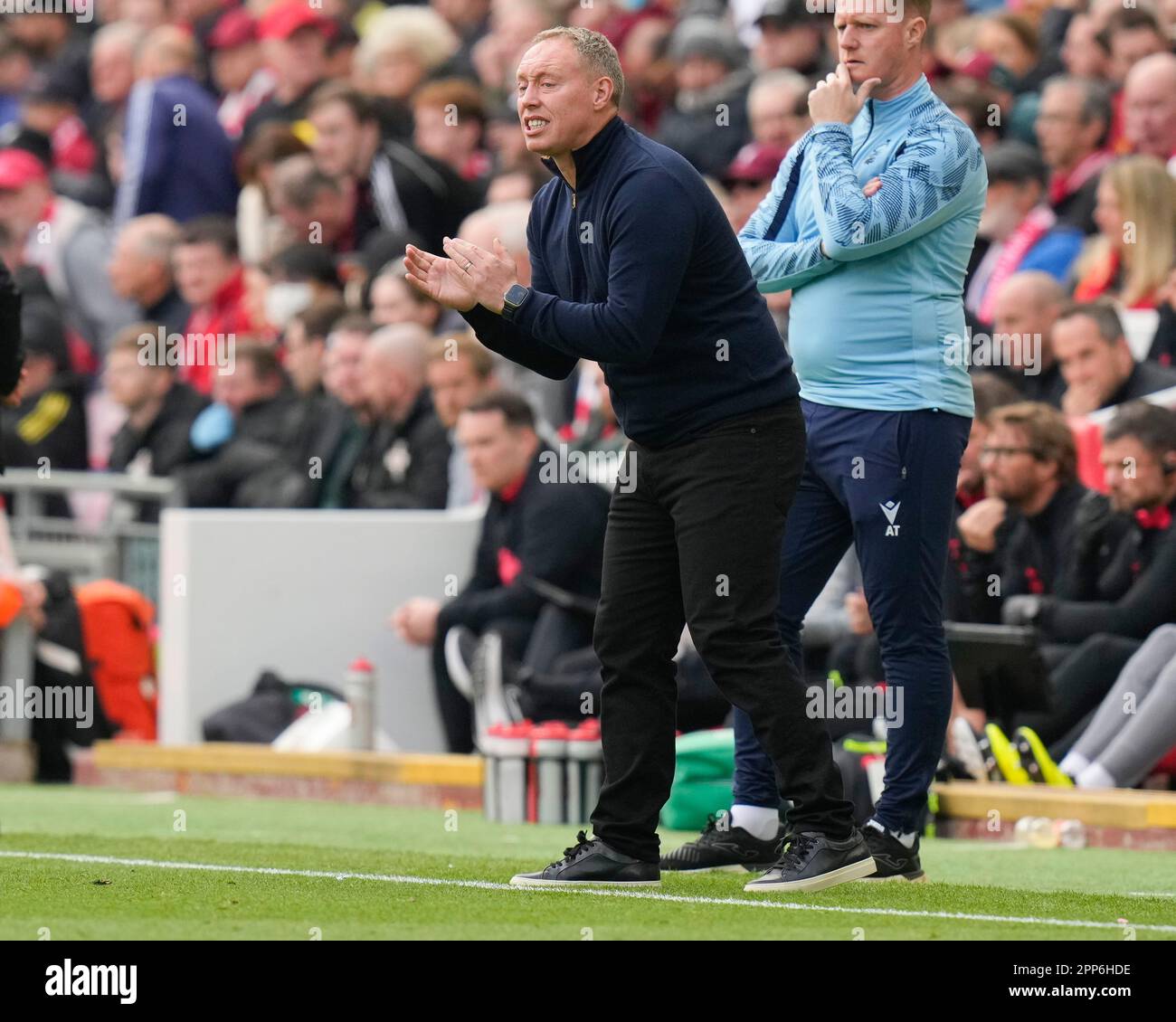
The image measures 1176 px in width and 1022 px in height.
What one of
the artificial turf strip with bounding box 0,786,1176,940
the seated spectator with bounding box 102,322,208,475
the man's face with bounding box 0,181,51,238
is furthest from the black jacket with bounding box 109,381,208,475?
the artificial turf strip with bounding box 0,786,1176,940

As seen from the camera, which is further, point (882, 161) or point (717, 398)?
point (882, 161)

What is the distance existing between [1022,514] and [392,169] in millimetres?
6058

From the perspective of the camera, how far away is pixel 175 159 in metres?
17.1

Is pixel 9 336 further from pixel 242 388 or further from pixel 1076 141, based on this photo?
pixel 242 388

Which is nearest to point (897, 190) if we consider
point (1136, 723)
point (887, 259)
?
point (887, 259)

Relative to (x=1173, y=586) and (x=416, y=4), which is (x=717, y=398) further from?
(x=416, y=4)

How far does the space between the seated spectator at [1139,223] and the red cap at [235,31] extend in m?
8.81

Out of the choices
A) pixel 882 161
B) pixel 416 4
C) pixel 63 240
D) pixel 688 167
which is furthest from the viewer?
pixel 416 4

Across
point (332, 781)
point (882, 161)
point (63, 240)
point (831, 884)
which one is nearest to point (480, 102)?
point (63, 240)

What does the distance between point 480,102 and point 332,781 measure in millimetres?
5622

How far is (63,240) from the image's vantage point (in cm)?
1678

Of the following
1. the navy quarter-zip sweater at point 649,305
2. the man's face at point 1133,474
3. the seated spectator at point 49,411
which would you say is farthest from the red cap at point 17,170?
the navy quarter-zip sweater at point 649,305

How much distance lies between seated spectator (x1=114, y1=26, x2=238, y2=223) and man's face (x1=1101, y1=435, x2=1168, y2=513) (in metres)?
8.91

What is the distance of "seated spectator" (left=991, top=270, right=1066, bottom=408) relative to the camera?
10984mm
